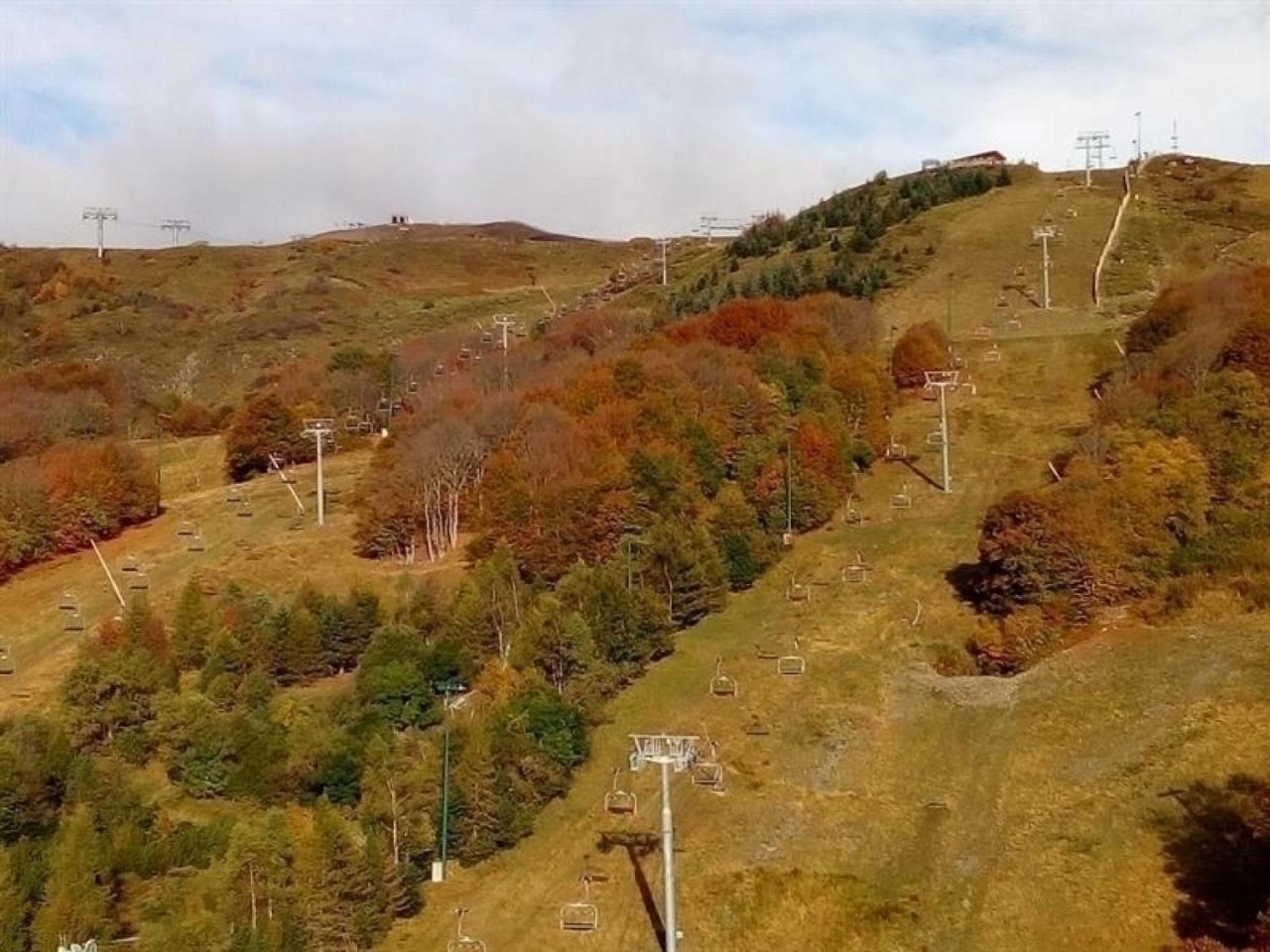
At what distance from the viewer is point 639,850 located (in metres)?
45.7

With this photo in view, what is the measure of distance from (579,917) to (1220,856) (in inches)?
787

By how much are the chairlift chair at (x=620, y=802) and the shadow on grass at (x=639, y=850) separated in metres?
1.50

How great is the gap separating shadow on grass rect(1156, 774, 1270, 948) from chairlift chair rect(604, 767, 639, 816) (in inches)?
732

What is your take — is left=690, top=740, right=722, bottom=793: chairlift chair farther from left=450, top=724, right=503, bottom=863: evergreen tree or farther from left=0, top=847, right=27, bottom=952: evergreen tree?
left=0, top=847, right=27, bottom=952: evergreen tree

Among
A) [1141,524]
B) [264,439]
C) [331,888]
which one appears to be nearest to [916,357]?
[1141,524]

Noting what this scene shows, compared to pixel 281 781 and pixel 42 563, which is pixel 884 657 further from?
pixel 42 563

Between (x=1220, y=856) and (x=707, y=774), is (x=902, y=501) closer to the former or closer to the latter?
(x=707, y=774)

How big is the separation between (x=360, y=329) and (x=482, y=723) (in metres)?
143

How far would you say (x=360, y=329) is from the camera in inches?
7259

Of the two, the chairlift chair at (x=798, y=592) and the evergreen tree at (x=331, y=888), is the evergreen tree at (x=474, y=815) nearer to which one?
the evergreen tree at (x=331, y=888)

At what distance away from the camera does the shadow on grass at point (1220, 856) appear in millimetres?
36219

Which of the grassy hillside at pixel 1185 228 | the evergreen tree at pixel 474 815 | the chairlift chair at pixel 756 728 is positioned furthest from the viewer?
the grassy hillside at pixel 1185 228

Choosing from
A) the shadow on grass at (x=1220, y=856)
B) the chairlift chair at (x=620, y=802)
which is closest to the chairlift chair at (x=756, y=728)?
the chairlift chair at (x=620, y=802)

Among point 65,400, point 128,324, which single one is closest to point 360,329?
point 128,324
